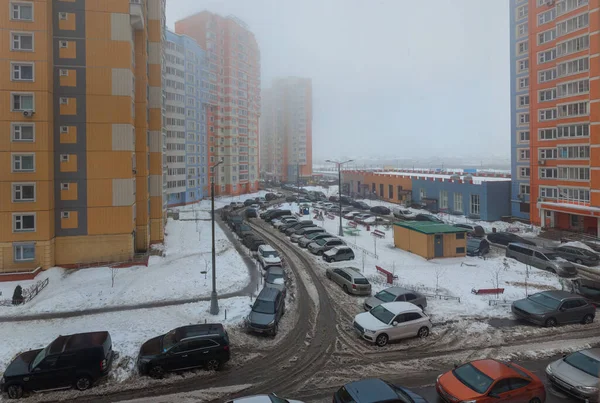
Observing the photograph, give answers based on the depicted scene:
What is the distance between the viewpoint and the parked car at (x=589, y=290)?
21323 mm

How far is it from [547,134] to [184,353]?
48216mm

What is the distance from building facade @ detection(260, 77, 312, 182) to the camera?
12900cm

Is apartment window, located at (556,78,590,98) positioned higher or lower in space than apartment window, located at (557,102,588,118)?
higher

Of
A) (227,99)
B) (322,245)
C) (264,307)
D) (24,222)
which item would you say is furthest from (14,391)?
(227,99)

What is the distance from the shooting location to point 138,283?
80.0 feet

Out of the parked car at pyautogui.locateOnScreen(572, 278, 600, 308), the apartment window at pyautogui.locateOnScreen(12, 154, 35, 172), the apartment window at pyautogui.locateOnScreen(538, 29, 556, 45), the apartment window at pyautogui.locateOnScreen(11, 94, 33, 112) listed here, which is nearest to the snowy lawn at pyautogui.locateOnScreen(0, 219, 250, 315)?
the apartment window at pyautogui.locateOnScreen(12, 154, 35, 172)

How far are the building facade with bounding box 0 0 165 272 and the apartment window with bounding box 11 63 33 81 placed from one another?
57 mm

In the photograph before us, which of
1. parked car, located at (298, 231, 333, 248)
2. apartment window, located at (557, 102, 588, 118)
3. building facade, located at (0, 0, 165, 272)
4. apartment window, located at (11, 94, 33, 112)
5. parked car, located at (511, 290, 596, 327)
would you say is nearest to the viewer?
parked car, located at (511, 290, 596, 327)

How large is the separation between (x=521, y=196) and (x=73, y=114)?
49.6m

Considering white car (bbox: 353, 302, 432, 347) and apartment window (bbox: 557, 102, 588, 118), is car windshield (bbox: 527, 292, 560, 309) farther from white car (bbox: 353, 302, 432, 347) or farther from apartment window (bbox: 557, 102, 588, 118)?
apartment window (bbox: 557, 102, 588, 118)

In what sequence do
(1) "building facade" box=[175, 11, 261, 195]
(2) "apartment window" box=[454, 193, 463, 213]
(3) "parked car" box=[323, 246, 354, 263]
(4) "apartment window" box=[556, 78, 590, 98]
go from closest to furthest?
1. (3) "parked car" box=[323, 246, 354, 263]
2. (4) "apartment window" box=[556, 78, 590, 98]
3. (2) "apartment window" box=[454, 193, 463, 213]
4. (1) "building facade" box=[175, 11, 261, 195]

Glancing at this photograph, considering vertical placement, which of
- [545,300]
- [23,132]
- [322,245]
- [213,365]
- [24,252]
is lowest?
[213,365]

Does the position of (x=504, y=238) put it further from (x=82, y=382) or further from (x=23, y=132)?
(x=23, y=132)

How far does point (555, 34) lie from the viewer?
1804 inches
